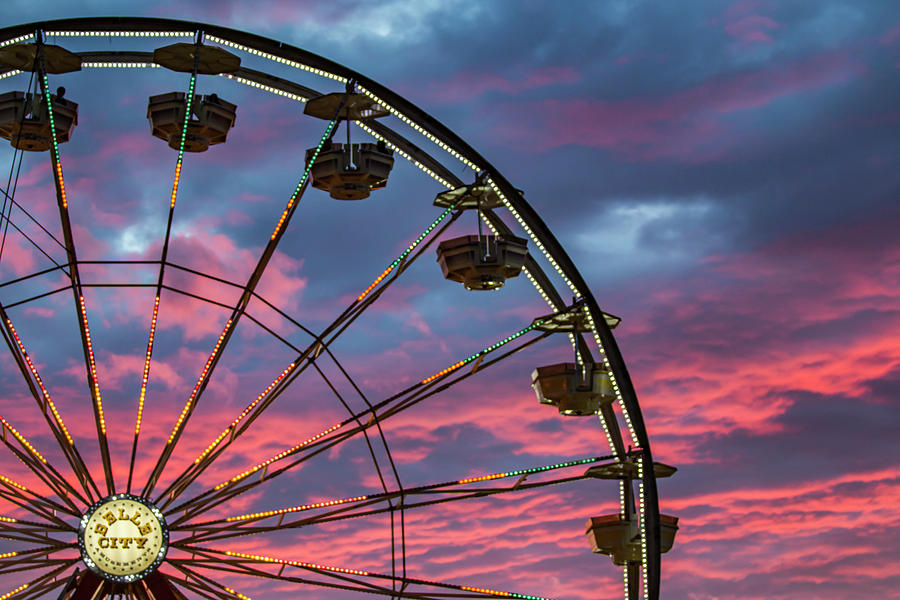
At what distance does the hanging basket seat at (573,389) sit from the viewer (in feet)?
68.5

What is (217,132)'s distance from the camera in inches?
825

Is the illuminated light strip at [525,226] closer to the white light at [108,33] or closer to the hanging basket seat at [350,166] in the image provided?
the hanging basket seat at [350,166]

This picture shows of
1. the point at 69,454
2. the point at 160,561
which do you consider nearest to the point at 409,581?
the point at 160,561

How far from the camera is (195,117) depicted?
20.8 meters

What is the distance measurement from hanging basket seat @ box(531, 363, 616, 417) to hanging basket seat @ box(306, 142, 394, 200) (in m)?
3.71

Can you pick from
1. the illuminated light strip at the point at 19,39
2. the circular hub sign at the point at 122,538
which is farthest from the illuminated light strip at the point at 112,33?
the circular hub sign at the point at 122,538

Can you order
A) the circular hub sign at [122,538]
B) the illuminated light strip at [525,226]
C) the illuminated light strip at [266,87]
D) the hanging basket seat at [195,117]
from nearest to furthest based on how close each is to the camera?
the circular hub sign at [122,538] → the illuminated light strip at [525,226] → the illuminated light strip at [266,87] → the hanging basket seat at [195,117]

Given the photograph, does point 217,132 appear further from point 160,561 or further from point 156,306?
point 160,561

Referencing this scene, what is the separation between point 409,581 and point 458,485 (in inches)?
58.3

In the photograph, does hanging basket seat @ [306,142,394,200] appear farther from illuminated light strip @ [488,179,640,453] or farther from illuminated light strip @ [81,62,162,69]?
illuminated light strip @ [81,62,162,69]

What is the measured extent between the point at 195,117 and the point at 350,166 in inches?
90.1

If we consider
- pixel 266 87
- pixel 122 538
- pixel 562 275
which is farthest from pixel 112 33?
pixel 562 275

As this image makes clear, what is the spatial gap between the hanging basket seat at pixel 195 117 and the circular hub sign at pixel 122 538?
5536 millimetres

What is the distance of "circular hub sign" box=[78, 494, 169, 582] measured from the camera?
17.8 m
